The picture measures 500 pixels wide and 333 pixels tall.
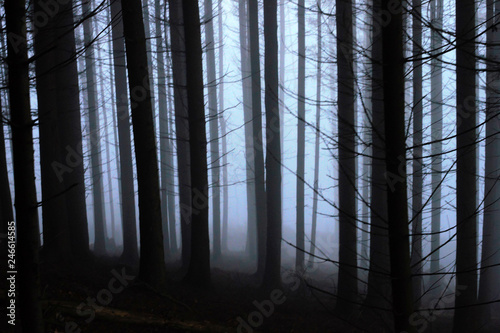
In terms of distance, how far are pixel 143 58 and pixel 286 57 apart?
2811cm

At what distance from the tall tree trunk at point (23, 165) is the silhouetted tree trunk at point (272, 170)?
8.42m

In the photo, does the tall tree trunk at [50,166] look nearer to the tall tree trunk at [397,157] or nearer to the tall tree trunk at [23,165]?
the tall tree trunk at [23,165]

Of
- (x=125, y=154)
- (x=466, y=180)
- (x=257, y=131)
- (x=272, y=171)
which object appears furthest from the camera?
(x=125, y=154)

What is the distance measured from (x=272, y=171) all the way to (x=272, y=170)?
0.10ft

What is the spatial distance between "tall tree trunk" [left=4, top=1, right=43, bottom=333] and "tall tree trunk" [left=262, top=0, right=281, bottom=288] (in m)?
8.42

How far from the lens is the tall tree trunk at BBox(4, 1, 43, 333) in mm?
3061

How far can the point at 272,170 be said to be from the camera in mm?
11562

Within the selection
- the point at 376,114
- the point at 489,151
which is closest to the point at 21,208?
the point at 376,114

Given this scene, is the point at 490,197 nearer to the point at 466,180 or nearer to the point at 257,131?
the point at 466,180

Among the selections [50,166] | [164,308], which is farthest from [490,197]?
[50,166]

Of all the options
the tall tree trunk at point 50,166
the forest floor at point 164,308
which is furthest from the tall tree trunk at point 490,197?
the tall tree trunk at point 50,166

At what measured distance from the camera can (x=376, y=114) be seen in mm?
8547

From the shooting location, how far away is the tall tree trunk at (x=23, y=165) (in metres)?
3.06

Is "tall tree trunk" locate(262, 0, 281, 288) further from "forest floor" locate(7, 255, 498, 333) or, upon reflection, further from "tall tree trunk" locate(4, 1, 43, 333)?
"tall tree trunk" locate(4, 1, 43, 333)
